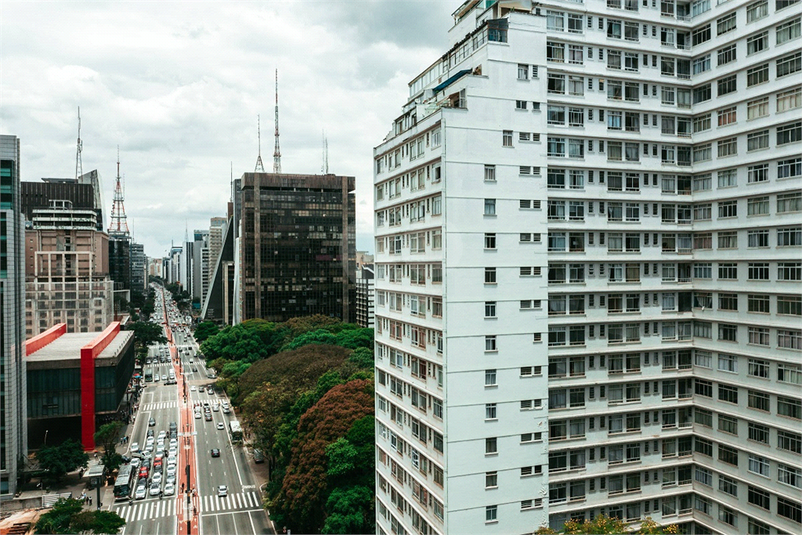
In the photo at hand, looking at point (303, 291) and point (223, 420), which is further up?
point (303, 291)

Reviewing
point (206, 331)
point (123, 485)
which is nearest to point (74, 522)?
point (123, 485)

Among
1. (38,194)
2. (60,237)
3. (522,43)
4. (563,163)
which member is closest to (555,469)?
(563,163)

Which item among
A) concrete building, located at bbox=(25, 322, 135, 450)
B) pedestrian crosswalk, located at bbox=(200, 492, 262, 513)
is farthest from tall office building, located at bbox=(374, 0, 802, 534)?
concrete building, located at bbox=(25, 322, 135, 450)

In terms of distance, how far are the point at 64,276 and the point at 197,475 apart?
78.5 m

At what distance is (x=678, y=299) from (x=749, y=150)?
10.4 metres

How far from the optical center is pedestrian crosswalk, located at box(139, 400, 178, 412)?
10534 cm

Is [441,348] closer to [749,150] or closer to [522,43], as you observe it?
[522,43]

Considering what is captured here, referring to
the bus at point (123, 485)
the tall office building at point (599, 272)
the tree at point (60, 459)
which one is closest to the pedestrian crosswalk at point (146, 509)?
the bus at point (123, 485)

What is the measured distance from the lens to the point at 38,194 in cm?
14212

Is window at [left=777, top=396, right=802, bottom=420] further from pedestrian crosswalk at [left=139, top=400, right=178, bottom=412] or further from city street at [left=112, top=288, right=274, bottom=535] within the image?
pedestrian crosswalk at [left=139, top=400, right=178, bottom=412]

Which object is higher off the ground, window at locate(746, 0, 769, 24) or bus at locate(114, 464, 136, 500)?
window at locate(746, 0, 769, 24)

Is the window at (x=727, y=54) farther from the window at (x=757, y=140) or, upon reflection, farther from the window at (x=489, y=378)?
the window at (x=489, y=378)

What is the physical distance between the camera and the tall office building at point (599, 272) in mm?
32312

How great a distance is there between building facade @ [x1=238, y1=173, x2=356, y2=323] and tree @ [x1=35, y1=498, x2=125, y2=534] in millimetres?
94128
